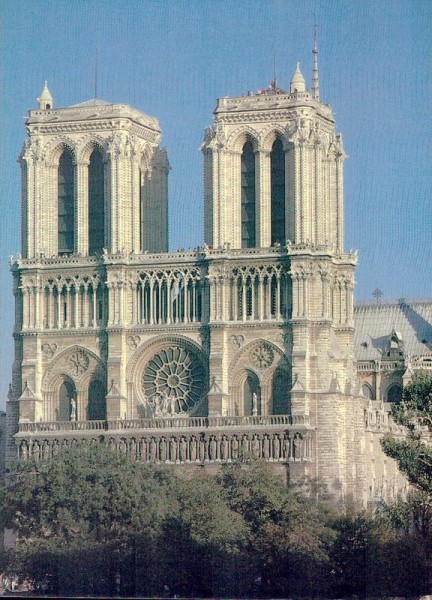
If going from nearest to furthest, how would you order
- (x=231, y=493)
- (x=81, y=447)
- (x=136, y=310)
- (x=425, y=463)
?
(x=425, y=463), (x=231, y=493), (x=81, y=447), (x=136, y=310)

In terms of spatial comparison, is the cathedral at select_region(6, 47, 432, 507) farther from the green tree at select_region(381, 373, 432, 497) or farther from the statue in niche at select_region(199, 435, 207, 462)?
the green tree at select_region(381, 373, 432, 497)

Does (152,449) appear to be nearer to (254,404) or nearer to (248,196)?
(254,404)

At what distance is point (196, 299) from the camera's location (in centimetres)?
12850

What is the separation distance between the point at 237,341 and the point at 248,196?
281 inches

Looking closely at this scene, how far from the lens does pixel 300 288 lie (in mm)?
125812

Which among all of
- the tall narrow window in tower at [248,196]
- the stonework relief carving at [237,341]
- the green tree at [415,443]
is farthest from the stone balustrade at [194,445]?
the green tree at [415,443]

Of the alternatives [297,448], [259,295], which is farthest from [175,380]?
[297,448]

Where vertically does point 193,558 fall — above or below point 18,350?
below

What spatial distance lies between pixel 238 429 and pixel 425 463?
28489mm

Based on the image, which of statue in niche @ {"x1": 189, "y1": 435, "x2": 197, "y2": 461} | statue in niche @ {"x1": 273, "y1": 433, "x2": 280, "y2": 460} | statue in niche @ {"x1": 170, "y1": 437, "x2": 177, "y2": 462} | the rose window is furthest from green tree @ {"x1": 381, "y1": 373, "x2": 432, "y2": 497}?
the rose window

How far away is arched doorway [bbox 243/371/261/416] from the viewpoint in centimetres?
12738

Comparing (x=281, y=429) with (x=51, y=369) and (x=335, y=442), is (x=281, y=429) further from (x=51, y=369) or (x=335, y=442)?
(x=51, y=369)

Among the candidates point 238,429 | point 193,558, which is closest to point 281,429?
point 238,429

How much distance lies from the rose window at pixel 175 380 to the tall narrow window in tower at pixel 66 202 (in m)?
7.29
